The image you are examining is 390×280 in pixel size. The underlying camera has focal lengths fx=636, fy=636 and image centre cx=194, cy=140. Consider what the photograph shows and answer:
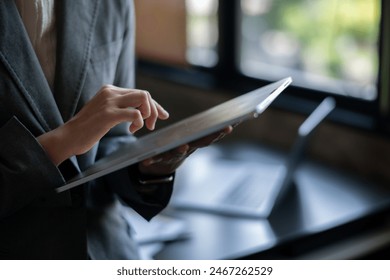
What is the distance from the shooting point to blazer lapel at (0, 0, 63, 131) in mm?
773

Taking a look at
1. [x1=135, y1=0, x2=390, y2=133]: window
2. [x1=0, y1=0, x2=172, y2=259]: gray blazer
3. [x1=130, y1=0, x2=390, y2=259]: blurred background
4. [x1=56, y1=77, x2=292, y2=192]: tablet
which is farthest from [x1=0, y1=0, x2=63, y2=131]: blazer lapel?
[x1=135, y1=0, x2=390, y2=133]: window

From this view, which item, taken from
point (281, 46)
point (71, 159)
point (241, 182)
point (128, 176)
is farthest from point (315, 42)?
point (71, 159)

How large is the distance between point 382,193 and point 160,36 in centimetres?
105

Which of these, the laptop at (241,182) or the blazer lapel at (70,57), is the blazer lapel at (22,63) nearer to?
the blazer lapel at (70,57)

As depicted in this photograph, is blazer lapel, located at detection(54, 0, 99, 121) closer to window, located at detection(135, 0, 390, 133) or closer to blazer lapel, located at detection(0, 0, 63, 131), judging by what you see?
blazer lapel, located at detection(0, 0, 63, 131)

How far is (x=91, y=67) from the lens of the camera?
867 mm

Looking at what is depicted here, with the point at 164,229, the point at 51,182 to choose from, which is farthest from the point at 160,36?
the point at 51,182

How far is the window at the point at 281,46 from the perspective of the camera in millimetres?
1787

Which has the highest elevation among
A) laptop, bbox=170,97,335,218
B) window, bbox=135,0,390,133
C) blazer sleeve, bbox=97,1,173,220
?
blazer sleeve, bbox=97,1,173,220

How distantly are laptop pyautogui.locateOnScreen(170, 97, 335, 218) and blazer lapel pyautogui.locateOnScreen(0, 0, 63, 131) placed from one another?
2.56 ft

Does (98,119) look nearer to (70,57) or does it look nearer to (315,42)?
(70,57)

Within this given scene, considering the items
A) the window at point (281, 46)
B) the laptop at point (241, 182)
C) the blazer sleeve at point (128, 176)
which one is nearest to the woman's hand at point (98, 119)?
the blazer sleeve at point (128, 176)

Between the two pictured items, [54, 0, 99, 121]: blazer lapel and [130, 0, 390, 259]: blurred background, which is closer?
[54, 0, 99, 121]: blazer lapel

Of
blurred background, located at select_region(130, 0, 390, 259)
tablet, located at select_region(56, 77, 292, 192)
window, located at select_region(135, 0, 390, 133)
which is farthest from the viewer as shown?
window, located at select_region(135, 0, 390, 133)
